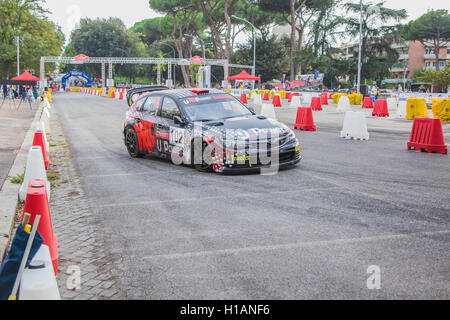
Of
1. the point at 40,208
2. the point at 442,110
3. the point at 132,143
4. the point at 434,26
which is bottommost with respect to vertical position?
the point at 132,143

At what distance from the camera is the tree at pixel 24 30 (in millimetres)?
60844

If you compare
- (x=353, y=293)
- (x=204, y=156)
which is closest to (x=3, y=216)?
(x=204, y=156)

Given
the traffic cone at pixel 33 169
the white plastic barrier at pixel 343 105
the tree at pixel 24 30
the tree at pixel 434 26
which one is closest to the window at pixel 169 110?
the traffic cone at pixel 33 169

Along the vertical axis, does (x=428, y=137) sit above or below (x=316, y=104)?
below

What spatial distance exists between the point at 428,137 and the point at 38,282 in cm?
1019

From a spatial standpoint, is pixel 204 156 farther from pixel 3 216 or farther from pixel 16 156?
pixel 16 156

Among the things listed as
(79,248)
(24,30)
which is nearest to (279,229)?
(79,248)

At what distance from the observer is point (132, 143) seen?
10695mm

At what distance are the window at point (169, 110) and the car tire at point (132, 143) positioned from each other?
3.46 ft

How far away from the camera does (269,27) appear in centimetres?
7538

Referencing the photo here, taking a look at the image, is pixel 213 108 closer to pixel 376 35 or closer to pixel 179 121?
pixel 179 121

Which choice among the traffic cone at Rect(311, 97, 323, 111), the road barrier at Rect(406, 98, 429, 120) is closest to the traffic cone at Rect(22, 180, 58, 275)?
the road barrier at Rect(406, 98, 429, 120)

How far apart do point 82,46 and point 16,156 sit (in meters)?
85.4

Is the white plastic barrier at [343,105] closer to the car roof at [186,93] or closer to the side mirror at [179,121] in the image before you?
the car roof at [186,93]
